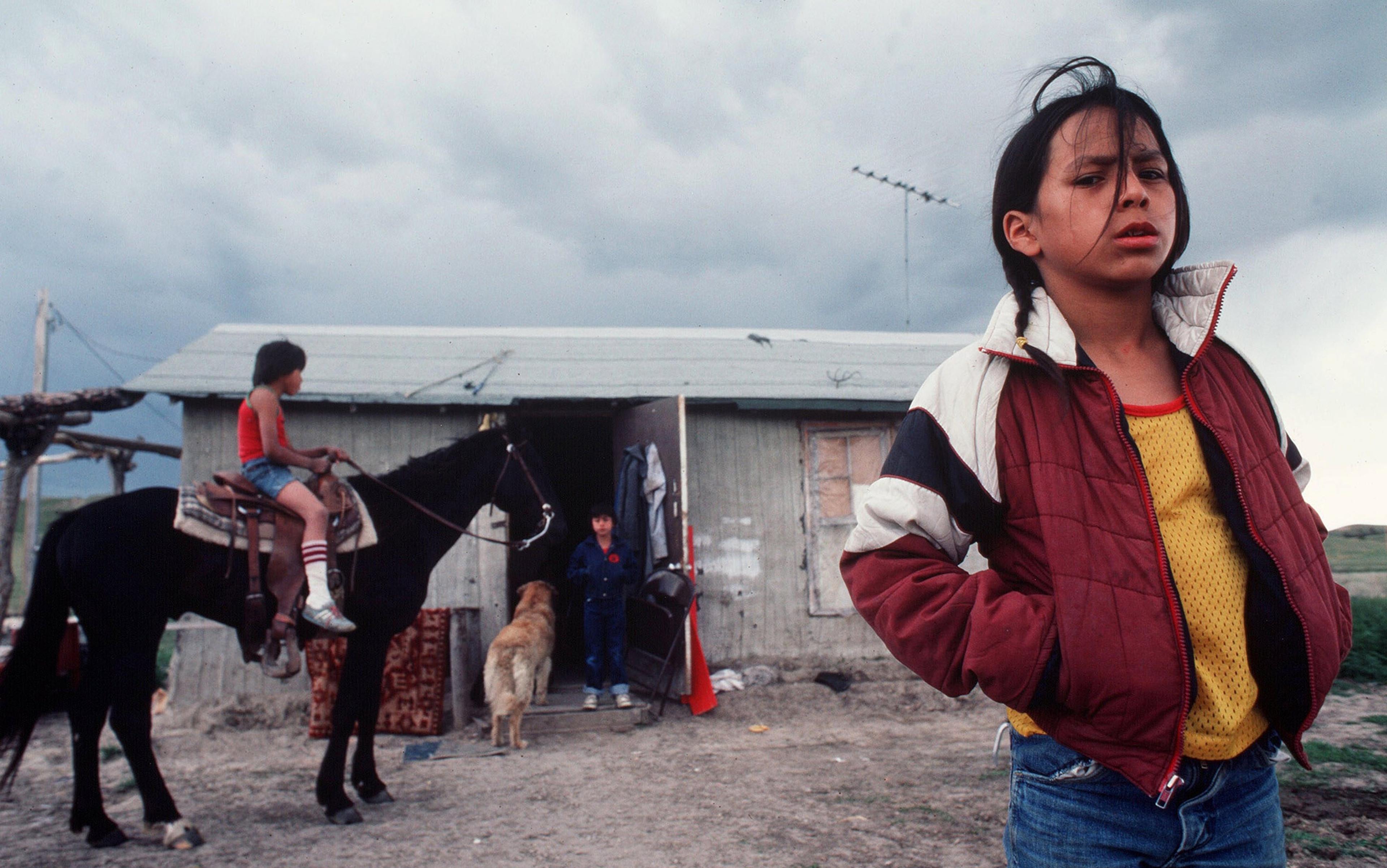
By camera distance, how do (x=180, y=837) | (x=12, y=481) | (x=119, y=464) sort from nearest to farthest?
(x=180, y=837) < (x=12, y=481) < (x=119, y=464)

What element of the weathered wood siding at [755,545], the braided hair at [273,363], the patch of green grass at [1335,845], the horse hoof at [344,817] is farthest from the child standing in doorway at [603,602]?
the patch of green grass at [1335,845]

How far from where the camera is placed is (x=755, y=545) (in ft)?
28.6

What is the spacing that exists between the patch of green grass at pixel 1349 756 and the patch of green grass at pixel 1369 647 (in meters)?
3.21

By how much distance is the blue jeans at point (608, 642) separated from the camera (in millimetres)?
7438

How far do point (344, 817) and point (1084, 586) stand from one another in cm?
499

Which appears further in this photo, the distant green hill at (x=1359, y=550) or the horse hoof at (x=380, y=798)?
the distant green hill at (x=1359, y=550)

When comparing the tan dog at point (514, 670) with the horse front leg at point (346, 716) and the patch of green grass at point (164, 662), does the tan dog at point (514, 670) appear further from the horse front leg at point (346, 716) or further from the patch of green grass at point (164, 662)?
the patch of green grass at point (164, 662)

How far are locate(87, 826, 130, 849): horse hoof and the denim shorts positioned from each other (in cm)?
196

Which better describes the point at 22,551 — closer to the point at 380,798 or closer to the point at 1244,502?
the point at 380,798

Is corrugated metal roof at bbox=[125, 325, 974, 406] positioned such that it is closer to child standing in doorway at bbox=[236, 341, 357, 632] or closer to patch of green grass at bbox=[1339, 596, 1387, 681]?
child standing in doorway at bbox=[236, 341, 357, 632]

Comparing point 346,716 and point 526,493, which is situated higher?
point 526,493

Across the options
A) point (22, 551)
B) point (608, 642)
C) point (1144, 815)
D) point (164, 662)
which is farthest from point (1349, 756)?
point (22, 551)

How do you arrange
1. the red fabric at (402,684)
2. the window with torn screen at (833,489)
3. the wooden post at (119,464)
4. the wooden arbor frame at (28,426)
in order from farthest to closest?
the wooden post at (119,464) < the window with torn screen at (833,489) < the red fabric at (402,684) < the wooden arbor frame at (28,426)

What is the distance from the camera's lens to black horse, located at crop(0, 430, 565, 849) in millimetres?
4492
